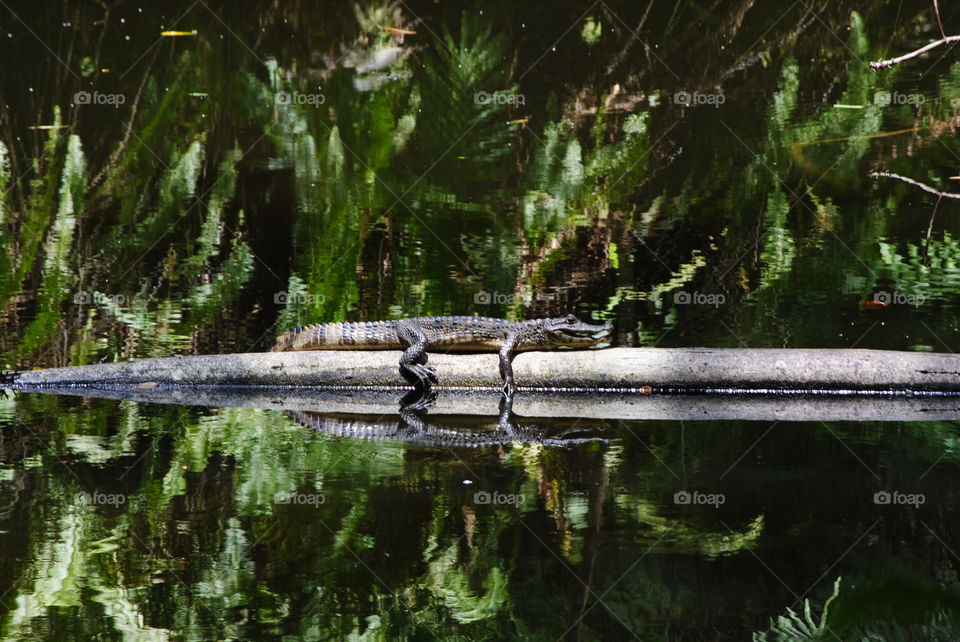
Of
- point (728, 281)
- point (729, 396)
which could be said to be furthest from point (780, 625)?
point (728, 281)

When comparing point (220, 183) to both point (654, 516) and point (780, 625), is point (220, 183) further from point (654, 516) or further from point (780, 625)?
point (780, 625)

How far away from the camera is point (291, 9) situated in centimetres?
1248

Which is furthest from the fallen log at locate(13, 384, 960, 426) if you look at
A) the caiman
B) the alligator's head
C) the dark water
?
the alligator's head

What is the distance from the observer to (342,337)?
5.75 metres

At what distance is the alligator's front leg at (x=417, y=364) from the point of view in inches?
212

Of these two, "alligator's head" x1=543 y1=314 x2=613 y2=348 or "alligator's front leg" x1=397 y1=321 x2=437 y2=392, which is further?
"alligator's head" x1=543 y1=314 x2=613 y2=348

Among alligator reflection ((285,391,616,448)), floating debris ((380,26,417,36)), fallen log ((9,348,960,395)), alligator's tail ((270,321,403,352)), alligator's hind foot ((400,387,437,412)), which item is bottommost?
alligator reflection ((285,391,616,448))

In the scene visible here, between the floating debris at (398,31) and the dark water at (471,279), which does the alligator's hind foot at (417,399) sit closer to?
the dark water at (471,279)

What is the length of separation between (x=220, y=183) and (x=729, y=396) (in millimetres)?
5027

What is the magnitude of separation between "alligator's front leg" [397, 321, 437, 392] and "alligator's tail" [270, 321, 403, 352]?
0.21 m

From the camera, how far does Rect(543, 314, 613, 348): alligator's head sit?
5695 millimetres

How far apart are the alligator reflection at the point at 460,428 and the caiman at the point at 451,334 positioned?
2.72ft

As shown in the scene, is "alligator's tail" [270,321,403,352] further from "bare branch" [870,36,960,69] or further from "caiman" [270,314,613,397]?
"bare branch" [870,36,960,69]

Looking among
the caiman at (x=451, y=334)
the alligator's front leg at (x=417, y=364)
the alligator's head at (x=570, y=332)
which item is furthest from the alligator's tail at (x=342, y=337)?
the alligator's head at (x=570, y=332)
